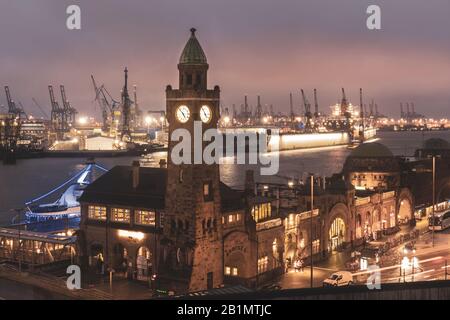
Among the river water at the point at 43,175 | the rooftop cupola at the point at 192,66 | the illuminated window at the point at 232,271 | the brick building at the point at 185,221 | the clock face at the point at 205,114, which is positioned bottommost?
the river water at the point at 43,175

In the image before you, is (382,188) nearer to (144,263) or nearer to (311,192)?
(311,192)

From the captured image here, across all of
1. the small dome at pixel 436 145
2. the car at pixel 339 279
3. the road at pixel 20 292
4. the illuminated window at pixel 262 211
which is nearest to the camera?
the road at pixel 20 292

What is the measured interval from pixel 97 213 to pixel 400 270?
64.0 ft

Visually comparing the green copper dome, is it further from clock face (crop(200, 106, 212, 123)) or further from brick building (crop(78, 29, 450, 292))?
clock face (crop(200, 106, 212, 123))

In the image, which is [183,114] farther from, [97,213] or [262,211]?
[97,213]

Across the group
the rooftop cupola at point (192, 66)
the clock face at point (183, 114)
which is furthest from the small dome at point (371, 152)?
the clock face at point (183, 114)

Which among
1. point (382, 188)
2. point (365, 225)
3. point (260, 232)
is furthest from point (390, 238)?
point (260, 232)

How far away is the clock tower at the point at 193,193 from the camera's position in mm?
32938

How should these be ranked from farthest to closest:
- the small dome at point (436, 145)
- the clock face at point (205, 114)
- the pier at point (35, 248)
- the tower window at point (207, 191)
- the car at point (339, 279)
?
1. the small dome at point (436, 145)
2. the pier at point (35, 248)
3. the car at point (339, 279)
4. the clock face at point (205, 114)
5. the tower window at point (207, 191)

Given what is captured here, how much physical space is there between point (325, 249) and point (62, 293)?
65.5 feet

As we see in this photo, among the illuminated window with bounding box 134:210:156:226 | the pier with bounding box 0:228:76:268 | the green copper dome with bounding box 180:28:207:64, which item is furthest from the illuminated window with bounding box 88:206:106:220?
the green copper dome with bounding box 180:28:207:64

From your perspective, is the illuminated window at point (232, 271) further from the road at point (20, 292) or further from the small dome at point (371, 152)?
the small dome at point (371, 152)

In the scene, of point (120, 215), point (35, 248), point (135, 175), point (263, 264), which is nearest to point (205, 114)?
point (135, 175)

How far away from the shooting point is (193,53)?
109ft
